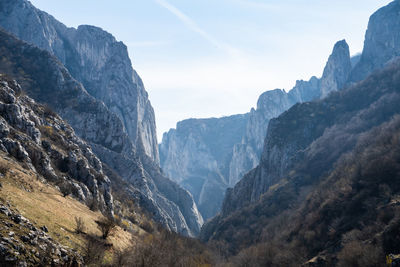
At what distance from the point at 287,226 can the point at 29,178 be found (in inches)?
3594

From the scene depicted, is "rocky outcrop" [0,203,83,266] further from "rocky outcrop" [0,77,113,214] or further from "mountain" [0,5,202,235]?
"mountain" [0,5,202,235]

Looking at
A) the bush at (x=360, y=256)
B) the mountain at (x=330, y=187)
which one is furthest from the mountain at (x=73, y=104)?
the bush at (x=360, y=256)

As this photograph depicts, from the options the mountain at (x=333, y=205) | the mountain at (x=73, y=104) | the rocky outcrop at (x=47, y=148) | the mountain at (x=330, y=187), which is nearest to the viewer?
the rocky outcrop at (x=47, y=148)

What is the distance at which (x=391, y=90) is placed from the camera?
617 ft

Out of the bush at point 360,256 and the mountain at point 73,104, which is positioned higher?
the mountain at point 73,104

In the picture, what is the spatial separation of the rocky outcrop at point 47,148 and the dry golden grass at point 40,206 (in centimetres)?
868

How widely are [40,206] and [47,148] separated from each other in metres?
41.0

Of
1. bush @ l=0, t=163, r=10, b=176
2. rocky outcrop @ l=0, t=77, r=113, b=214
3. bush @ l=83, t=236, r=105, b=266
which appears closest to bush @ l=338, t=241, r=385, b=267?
bush @ l=83, t=236, r=105, b=266

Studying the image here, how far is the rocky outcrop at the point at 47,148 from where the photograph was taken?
6059 cm

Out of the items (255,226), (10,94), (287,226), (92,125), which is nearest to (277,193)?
(255,226)

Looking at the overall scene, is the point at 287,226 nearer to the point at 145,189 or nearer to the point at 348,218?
the point at 348,218

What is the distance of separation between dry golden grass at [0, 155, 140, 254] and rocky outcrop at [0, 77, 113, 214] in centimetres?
868

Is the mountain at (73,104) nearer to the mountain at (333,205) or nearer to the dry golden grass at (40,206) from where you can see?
the mountain at (333,205)

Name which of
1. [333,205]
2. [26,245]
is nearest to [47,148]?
[26,245]
